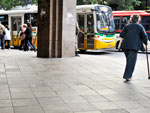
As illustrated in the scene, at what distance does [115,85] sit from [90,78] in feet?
3.36

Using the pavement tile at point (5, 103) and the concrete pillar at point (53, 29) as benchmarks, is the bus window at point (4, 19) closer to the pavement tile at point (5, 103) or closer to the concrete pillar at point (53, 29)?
the concrete pillar at point (53, 29)

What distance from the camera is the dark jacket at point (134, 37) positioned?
7.37m

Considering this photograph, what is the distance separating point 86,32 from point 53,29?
5211 millimetres

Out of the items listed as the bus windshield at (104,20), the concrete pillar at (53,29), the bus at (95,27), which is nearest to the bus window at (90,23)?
the bus at (95,27)

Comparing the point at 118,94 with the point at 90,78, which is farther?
the point at 90,78

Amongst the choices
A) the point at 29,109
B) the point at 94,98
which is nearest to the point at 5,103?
the point at 29,109

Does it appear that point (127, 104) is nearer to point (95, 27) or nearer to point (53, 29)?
point (53, 29)

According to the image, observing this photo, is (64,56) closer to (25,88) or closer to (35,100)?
(25,88)

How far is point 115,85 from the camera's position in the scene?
22.0 ft

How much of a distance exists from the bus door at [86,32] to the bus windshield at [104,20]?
43cm

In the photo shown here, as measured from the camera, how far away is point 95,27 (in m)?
17.5

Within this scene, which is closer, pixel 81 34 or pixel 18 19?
pixel 81 34

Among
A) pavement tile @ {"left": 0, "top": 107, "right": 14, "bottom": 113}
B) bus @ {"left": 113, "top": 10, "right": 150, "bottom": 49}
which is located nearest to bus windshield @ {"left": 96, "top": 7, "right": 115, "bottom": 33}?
bus @ {"left": 113, "top": 10, "right": 150, "bottom": 49}

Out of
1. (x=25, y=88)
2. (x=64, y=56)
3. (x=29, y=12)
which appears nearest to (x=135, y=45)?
(x=25, y=88)
